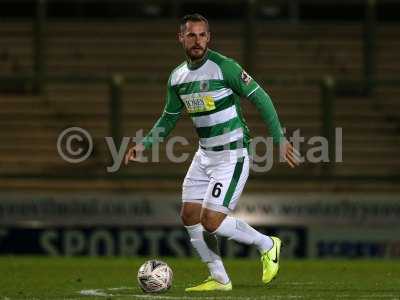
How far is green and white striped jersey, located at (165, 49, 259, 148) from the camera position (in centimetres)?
982

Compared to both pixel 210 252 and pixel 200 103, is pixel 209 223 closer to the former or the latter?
pixel 210 252

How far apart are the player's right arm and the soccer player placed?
0.02 metres

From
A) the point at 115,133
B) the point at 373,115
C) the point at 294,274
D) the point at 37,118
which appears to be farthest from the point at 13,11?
the point at 294,274

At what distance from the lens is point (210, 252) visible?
32.8ft

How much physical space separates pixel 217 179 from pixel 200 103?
617mm

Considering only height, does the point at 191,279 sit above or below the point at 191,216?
below

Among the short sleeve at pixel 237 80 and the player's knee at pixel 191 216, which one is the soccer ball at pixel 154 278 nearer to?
the player's knee at pixel 191 216

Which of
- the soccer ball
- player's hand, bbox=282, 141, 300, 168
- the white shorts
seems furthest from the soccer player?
the soccer ball

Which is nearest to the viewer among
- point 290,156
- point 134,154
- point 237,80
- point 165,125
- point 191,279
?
point 290,156

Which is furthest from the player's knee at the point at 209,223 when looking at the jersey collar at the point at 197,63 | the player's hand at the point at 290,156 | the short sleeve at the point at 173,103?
the jersey collar at the point at 197,63

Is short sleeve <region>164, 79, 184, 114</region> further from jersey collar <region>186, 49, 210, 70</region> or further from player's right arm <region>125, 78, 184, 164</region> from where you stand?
jersey collar <region>186, 49, 210, 70</region>

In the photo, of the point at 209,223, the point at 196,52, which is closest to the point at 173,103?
the point at 196,52

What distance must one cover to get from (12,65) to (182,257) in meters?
5.31

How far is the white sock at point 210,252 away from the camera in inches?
393
